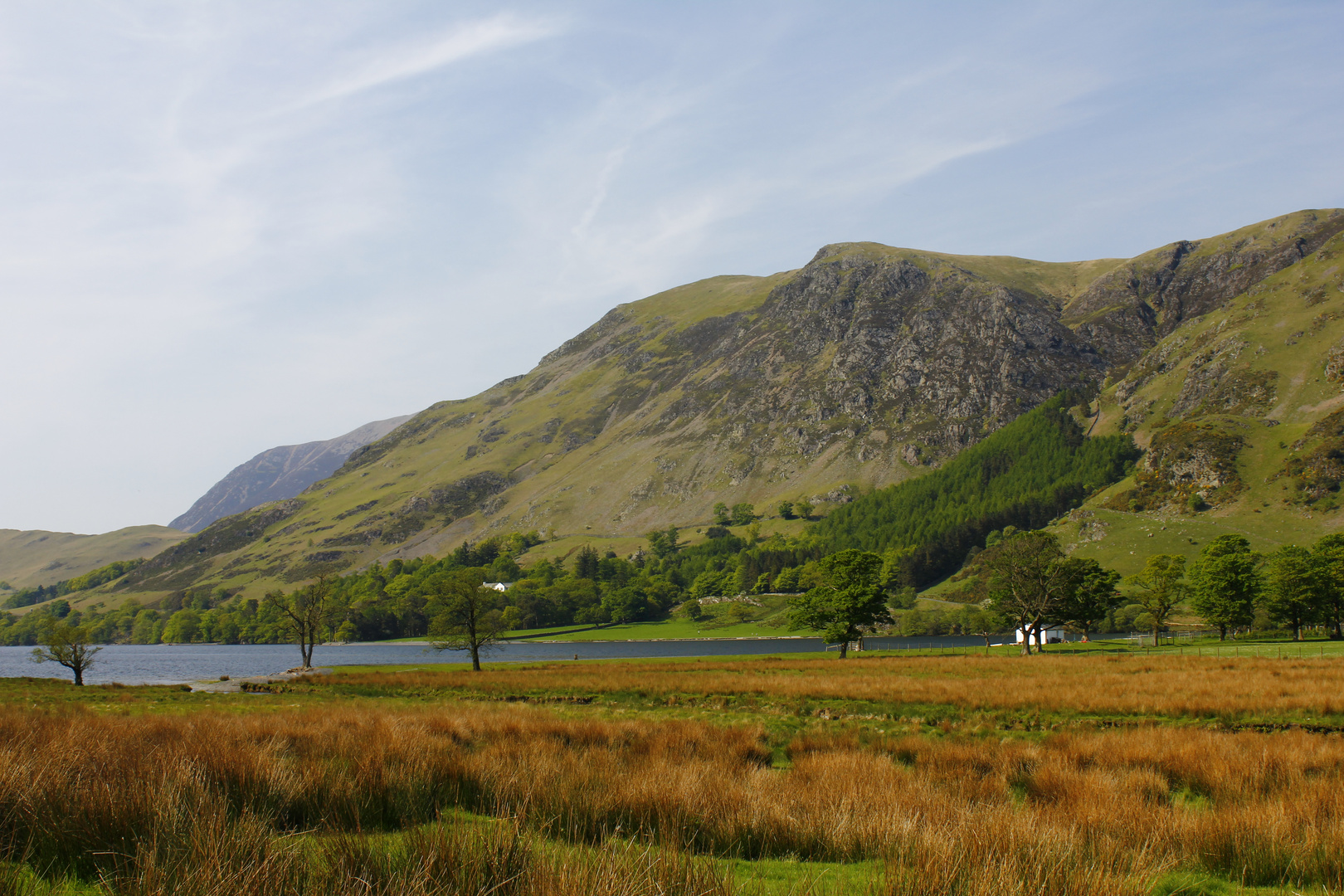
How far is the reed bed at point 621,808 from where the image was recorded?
16.7ft

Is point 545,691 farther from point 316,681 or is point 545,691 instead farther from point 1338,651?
point 1338,651

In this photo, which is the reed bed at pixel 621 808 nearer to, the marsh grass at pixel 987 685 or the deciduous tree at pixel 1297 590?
the marsh grass at pixel 987 685

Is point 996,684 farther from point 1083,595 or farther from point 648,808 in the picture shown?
point 1083,595

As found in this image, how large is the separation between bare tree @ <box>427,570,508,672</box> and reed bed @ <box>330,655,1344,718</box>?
44.5 ft

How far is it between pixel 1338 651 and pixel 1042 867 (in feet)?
206

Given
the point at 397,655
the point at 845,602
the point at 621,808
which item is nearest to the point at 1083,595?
the point at 845,602

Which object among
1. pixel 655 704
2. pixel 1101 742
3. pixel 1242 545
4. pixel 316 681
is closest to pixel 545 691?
pixel 655 704

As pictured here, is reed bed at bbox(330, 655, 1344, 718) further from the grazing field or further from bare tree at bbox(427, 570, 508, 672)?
bare tree at bbox(427, 570, 508, 672)

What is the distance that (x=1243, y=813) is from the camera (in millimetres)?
8328

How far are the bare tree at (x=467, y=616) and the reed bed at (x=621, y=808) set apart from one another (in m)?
52.7

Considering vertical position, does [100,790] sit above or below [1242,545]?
above

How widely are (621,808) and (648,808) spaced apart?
1.06 ft

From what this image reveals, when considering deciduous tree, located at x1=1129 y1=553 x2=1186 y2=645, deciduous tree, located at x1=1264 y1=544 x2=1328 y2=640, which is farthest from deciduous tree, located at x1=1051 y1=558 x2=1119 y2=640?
deciduous tree, located at x1=1264 y1=544 x2=1328 y2=640

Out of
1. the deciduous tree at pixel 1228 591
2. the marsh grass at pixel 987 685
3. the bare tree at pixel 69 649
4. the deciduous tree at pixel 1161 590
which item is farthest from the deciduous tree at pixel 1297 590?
the bare tree at pixel 69 649
